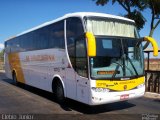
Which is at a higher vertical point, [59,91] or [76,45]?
[76,45]

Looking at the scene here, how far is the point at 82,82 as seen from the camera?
988 cm

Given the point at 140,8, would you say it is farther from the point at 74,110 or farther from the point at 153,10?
the point at 74,110

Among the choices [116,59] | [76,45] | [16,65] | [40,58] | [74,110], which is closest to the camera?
[116,59]

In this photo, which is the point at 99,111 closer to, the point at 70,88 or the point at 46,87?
the point at 70,88

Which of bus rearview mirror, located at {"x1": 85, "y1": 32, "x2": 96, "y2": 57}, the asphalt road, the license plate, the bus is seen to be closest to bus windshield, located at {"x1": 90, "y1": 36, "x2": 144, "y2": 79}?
the bus

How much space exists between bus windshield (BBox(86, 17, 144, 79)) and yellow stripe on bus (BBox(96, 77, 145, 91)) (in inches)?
6.2

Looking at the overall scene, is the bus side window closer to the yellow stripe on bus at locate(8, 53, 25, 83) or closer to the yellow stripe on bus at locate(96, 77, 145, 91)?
the yellow stripe on bus at locate(96, 77, 145, 91)

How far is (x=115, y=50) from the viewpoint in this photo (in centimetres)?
995

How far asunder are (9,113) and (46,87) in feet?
11.5

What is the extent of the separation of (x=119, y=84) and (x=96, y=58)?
117cm

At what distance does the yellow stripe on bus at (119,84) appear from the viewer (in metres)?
9.46

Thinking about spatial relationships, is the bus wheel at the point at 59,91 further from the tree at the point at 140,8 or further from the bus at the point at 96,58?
the tree at the point at 140,8

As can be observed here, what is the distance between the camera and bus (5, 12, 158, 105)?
9.48m

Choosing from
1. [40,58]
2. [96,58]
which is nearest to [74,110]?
[96,58]
